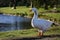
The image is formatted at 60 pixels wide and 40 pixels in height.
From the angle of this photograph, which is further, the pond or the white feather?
the pond

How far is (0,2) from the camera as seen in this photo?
7369 centimetres

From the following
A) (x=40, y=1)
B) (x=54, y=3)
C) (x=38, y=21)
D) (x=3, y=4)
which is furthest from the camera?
(x=3, y=4)

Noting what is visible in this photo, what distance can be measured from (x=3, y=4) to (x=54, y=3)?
2782cm

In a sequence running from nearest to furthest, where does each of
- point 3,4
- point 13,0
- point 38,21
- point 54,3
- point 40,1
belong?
point 38,21, point 40,1, point 54,3, point 13,0, point 3,4

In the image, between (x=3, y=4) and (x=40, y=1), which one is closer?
(x=40, y=1)

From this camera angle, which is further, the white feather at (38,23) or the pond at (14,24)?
the pond at (14,24)

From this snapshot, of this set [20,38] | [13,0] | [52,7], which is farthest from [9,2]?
[20,38]

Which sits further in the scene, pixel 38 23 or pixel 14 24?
pixel 14 24

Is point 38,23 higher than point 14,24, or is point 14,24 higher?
point 38,23

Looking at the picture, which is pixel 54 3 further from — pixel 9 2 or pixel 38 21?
pixel 38 21

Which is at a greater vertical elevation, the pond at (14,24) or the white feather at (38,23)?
the white feather at (38,23)

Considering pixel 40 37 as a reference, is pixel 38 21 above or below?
above

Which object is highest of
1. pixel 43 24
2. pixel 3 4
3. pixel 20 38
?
pixel 43 24

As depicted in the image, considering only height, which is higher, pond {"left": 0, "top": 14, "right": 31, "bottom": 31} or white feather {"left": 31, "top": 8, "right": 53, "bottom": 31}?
white feather {"left": 31, "top": 8, "right": 53, "bottom": 31}
